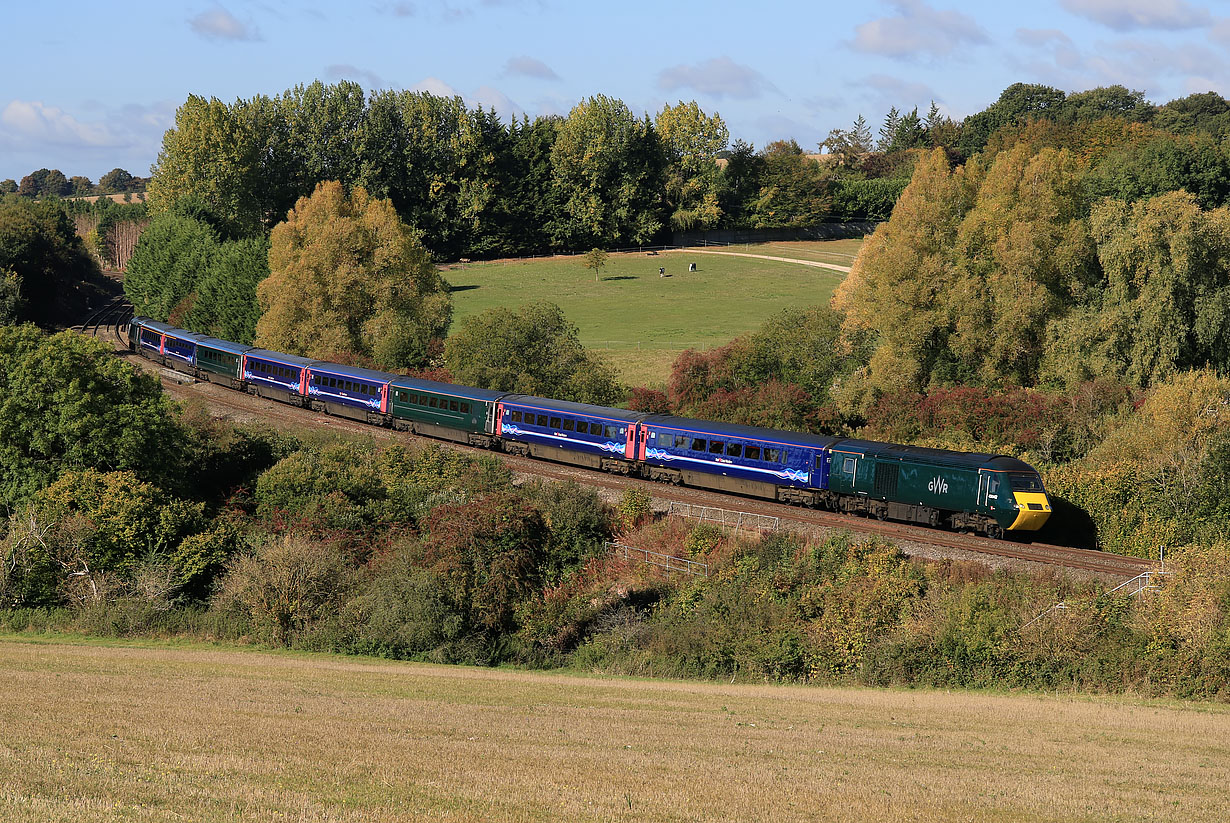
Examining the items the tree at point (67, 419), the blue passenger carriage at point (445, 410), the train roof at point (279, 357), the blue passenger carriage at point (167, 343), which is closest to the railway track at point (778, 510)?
the blue passenger carriage at point (445, 410)

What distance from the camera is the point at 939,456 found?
121ft

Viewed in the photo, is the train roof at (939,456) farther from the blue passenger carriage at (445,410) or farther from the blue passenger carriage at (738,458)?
the blue passenger carriage at (445,410)

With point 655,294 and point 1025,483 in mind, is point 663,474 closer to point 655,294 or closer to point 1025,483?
point 1025,483

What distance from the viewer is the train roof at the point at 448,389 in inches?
1930

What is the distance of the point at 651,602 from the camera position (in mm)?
35906

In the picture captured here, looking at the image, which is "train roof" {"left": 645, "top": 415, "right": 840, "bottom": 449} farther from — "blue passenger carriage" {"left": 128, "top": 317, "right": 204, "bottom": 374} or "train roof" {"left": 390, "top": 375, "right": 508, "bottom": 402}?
"blue passenger carriage" {"left": 128, "top": 317, "right": 204, "bottom": 374}

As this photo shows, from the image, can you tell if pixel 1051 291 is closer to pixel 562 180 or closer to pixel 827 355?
pixel 827 355

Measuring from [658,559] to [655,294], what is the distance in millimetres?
68575

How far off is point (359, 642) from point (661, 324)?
60227 mm

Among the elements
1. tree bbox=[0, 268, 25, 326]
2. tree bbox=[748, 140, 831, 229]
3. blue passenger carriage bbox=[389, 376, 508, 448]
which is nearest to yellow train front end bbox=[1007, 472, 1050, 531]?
blue passenger carriage bbox=[389, 376, 508, 448]

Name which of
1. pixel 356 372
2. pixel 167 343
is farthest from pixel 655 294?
pixel 356 372

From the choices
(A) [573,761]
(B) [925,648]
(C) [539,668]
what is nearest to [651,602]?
(C) [539,668]

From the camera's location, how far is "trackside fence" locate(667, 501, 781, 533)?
124 feet

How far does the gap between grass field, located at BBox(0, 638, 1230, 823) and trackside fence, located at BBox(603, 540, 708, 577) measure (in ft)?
23.4
